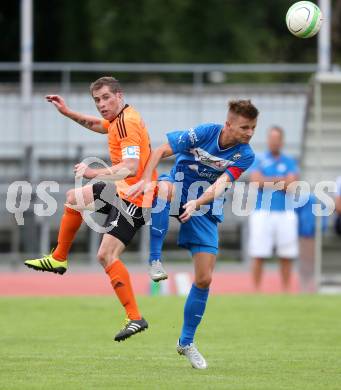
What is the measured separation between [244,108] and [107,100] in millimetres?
1182

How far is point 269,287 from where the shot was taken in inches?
725

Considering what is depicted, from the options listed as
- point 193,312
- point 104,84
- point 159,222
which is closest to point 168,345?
point 193,312

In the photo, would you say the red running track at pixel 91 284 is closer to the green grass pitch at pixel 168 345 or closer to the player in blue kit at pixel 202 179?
the green grass pitch at pixel 168 345

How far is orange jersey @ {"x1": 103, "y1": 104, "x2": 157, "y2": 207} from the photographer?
962 centimetres

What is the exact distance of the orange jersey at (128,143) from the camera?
9.62 m

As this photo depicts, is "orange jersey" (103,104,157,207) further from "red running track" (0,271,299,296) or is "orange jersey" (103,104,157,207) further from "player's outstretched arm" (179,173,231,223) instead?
"red running track" (0,271,299,296)

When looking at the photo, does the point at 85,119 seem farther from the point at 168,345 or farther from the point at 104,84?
the point at 168,345

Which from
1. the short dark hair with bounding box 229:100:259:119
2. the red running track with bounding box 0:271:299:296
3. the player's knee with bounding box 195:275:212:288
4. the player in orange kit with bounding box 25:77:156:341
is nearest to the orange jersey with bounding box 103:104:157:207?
the player in orange kit with bounding box 25:77:156:341

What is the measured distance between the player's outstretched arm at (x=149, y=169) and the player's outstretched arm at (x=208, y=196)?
1.34 feet

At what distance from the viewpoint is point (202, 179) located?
9.88 metres

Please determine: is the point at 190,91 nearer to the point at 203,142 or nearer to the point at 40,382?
the point at 203,142

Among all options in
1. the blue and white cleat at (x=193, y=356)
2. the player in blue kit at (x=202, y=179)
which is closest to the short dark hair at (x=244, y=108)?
the player in blue kit at (x=202, y=179)

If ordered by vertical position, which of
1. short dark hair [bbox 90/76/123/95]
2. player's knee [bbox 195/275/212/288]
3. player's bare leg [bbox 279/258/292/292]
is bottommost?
player's bare leg [bbox 279/258/292/292]

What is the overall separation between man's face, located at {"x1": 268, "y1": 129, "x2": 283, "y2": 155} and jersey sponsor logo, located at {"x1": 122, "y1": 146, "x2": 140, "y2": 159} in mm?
6912
